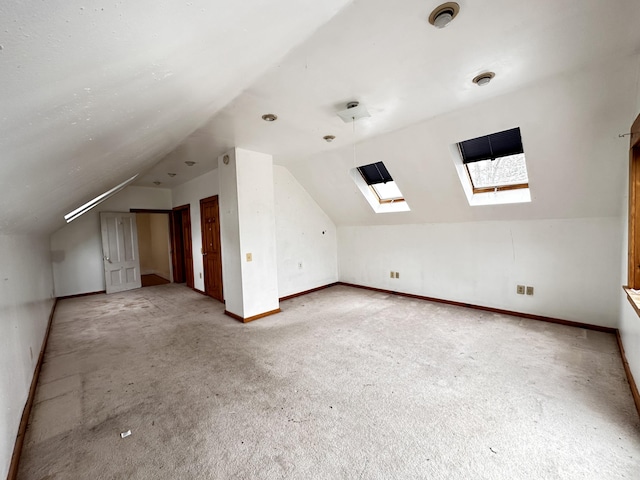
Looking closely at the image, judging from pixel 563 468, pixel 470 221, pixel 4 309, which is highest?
pixel 470 221

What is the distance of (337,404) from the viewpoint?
201cm

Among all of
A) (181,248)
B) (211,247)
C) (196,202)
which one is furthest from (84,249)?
(211,247)

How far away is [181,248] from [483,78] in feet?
21.1

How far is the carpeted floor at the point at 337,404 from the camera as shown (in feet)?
5.01

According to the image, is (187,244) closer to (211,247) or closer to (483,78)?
(211,247)

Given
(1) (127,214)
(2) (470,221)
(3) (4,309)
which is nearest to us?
(3) (4,309)

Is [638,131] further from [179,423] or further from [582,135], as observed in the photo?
[179,423]

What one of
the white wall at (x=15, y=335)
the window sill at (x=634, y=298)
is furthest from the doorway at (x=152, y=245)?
the window sill at (x=634, y=298)

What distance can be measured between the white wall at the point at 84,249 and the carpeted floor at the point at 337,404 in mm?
2483

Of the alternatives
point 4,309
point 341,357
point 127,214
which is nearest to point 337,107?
point 341,357

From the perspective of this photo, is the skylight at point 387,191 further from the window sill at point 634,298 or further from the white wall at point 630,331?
the window sill at point 634,298

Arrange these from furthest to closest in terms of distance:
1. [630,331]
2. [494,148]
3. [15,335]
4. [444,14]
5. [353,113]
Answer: [494,148] < [353,113] < [630,331] < [15,335] < [444,14]

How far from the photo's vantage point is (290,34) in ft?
4.75

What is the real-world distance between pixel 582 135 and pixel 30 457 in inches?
188
